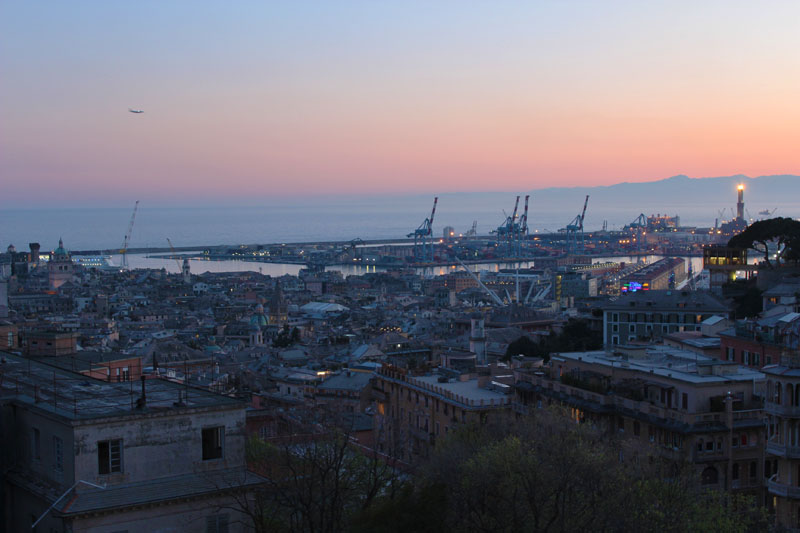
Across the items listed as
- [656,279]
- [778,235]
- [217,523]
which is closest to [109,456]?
[217,523]

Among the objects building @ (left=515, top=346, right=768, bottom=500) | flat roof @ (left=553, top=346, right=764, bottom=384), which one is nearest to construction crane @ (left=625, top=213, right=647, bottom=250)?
flat roof @ (left=553, top=346, right=764, bottom=384)

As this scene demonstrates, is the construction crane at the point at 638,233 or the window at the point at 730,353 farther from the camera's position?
the construction crane at the point at 638,233

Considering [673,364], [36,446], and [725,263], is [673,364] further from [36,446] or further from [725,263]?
[725,263]

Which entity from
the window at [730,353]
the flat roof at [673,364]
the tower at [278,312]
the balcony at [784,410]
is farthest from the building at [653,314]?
the tower at [278,312]

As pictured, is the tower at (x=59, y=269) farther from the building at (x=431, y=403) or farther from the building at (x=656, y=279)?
the building at (x=431, y=403)

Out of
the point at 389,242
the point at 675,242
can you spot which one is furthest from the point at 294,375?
the point at 389,242

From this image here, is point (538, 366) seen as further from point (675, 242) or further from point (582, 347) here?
point (675, 242)

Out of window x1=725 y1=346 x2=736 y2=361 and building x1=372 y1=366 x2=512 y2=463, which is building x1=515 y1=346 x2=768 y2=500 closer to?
building x1=372 y1=366 x2=512 y2=463
